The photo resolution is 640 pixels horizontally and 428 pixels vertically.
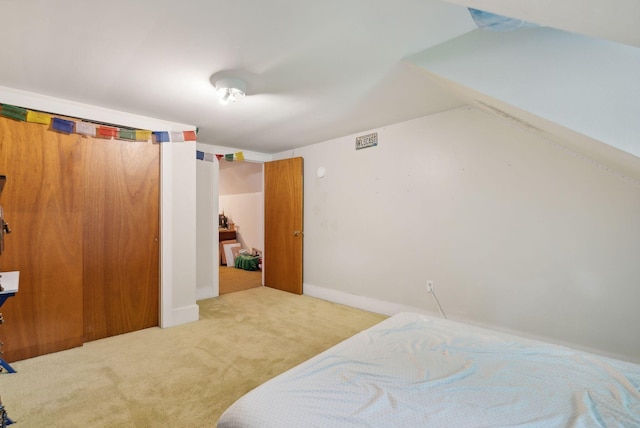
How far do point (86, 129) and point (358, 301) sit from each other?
348 centimetres

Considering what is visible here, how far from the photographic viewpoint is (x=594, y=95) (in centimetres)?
137

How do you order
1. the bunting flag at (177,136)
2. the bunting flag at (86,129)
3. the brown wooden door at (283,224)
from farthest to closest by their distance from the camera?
1. the brown wooden door at (283,224)
2. the bunting flag at (177,136)
3. the bunting flag at (86,129)

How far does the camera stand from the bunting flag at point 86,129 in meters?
2.52

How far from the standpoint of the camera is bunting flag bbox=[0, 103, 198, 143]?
2.24 meters

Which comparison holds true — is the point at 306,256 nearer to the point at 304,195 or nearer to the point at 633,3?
the point at 304,195

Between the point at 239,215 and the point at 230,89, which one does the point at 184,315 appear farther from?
the point at 239,215

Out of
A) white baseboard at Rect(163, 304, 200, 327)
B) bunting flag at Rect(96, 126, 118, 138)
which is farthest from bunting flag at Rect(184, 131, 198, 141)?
white baseboard at Rect(163, 304, 200, 327)

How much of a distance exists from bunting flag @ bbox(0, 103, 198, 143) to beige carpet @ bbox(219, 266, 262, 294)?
2.44m

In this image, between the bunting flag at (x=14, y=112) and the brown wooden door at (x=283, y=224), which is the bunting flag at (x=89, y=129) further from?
the brown wooden door at (x=283, y=224)

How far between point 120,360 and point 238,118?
2.47 meters

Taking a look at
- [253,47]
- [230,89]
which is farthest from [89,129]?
[253,47]

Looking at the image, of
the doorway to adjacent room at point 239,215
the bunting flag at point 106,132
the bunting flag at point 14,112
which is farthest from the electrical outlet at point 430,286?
the bunting flag at point 14,112

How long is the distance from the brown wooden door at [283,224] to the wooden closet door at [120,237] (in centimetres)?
185

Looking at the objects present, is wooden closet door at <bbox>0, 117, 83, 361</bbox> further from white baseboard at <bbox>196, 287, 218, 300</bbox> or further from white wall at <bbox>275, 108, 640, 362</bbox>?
white wall at <bbox>275, 108, 640, 362</bbox>
